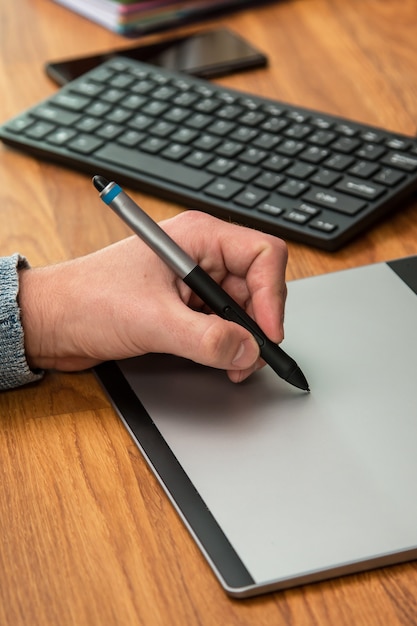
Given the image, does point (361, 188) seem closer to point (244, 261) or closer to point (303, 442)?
point (244, 261)

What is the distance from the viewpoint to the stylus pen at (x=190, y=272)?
2.15 ft

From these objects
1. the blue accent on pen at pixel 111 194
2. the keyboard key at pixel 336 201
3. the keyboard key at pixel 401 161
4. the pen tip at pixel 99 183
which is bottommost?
the keyboard key at pixel 336 201

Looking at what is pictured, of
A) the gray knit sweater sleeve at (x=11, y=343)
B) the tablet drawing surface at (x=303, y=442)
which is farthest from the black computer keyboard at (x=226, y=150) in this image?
the gray knit sweater sleeve at (x=11, y=343)

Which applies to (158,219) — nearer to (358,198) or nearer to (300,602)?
(358,198)

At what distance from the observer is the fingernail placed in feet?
2.10

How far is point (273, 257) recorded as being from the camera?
689mm

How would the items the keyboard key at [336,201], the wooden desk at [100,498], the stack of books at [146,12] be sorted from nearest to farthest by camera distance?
1. the wooden desk at [100,498]
2. the keyboard key at [336,201]
3. the stack of books at [146,12]

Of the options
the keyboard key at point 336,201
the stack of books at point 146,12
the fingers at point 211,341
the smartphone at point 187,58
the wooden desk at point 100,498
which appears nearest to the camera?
the wooden desk at point 100,498

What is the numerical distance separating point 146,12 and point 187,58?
15cm

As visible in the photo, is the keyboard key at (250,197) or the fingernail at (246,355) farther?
the keyboard key at (250,197)

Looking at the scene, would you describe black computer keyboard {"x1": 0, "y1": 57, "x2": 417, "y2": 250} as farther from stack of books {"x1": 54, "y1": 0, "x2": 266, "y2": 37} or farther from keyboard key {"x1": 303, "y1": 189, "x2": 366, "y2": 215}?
stack of books {"x1": 54, "y1": 0, "x2": 266, "y2": 37}

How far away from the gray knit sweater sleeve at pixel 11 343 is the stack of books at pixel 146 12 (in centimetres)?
62

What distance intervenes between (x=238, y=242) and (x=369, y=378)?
14 centimetres

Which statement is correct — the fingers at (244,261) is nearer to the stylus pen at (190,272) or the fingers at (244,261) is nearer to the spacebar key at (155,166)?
the stylus pen at (190,272)
